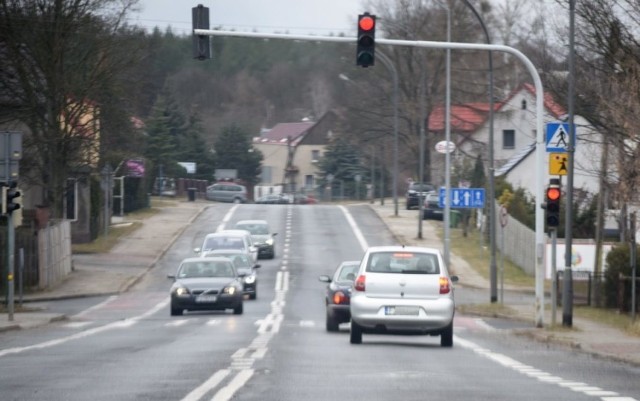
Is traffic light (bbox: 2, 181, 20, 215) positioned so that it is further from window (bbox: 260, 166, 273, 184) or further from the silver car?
window (bbox: 260, 166, 273, 184)

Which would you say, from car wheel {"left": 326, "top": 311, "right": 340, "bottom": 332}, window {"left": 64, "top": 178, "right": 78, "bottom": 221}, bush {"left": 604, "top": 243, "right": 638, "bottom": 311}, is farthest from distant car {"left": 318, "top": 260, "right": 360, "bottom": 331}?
window {"left": 64, "top": 178, "right": 78, "bottom": 221}

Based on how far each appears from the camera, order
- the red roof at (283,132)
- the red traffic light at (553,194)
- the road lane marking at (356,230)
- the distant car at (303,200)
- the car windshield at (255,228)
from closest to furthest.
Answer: the red traffic light at (553,194)
the car windshield at (255,228)
the road lane marking at (356,230)
the distant car at (303,200)
the red roof at (283,132)

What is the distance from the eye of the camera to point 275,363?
15.9 m

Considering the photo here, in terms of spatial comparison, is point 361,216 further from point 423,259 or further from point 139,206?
point 423,259

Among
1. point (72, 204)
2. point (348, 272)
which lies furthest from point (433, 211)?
point (348, 272)

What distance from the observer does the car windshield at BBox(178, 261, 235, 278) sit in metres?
31.3

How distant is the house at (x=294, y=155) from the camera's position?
123688 mm

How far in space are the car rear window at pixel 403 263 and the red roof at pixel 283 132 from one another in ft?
373

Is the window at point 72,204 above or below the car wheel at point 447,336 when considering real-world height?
above

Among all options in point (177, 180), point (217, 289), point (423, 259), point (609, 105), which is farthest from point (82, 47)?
point (177, 180)

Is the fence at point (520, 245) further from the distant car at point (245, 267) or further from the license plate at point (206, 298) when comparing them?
the license plate at point (206, 298)

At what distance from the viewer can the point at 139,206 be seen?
76.2m

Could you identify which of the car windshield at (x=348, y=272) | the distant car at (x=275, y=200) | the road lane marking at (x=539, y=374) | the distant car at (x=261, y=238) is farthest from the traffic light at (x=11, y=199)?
the distant car at (x=275, y=200)

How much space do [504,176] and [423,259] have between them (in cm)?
5309
